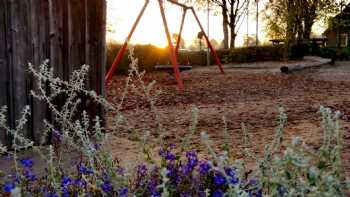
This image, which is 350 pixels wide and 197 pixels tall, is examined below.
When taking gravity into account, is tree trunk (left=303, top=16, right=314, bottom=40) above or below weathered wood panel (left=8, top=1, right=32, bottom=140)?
above

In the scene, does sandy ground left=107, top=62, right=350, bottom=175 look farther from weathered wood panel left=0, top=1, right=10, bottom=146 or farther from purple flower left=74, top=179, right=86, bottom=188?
weathered wood panel left=0, top=1, right=10, bottom=146

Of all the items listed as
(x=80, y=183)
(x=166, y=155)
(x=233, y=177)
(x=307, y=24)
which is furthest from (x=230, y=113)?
(x=307, y=24)

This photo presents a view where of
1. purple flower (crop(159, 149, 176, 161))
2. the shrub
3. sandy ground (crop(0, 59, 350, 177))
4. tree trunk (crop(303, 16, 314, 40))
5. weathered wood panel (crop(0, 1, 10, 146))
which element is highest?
tree trunk (crop(303, 16, 314, 40))

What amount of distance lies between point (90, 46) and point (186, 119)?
2102 millimetres

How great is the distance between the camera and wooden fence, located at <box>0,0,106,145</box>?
12.6ft

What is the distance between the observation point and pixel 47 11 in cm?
407

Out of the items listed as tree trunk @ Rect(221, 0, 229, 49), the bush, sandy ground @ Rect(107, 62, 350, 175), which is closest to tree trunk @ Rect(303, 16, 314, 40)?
the bush

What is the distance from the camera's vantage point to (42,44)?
4.07m

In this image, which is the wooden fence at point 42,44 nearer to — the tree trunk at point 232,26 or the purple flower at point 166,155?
the purple flower at point 166,155

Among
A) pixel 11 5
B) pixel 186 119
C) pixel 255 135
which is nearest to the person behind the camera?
pixel 11 5

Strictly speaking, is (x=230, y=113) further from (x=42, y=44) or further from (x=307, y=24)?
(x=307, y=24)

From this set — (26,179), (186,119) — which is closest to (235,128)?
(186,119)

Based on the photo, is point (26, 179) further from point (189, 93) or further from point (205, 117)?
point (189, 93)

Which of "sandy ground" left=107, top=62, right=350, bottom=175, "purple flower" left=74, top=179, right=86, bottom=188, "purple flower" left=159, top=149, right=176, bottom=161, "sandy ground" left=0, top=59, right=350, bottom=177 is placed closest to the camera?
"purple flower" left=74, top=179, right=86, bottom=188
